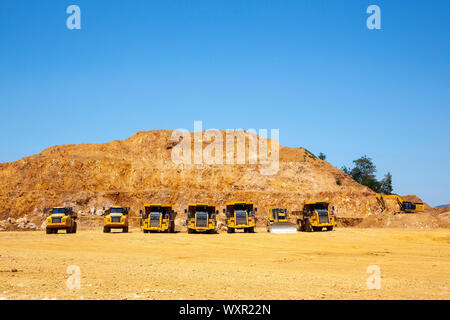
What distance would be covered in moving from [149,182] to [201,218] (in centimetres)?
3275

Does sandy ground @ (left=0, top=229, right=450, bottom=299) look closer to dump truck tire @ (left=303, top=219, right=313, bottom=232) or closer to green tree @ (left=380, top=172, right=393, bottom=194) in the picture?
dump truck tire @ (left=303, top=219, right=313, bottom=232)

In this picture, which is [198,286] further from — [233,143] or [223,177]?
[233,143]

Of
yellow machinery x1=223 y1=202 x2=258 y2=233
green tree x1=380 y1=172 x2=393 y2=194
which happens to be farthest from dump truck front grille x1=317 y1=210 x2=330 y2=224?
green tree x1=380 y1=172 x2=393 y2=194

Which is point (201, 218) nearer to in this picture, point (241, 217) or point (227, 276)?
point (241, 217)

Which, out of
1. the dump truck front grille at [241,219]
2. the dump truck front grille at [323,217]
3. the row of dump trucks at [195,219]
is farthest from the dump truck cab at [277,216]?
the dump truck front grille at [323,217]

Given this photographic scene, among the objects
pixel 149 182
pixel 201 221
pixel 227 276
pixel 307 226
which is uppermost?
pixel 149 182

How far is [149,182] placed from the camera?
71.0m

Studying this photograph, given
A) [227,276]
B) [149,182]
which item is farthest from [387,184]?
[227,276]

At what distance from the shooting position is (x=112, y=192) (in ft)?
214

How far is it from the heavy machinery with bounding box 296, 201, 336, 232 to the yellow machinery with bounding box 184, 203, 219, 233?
901 cm

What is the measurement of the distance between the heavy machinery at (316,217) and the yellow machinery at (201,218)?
29.6 feet

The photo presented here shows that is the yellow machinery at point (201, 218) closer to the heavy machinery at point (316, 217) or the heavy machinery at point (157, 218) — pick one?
the heavy machinery at point (157, 218)

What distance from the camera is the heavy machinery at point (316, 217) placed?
42128 mm
